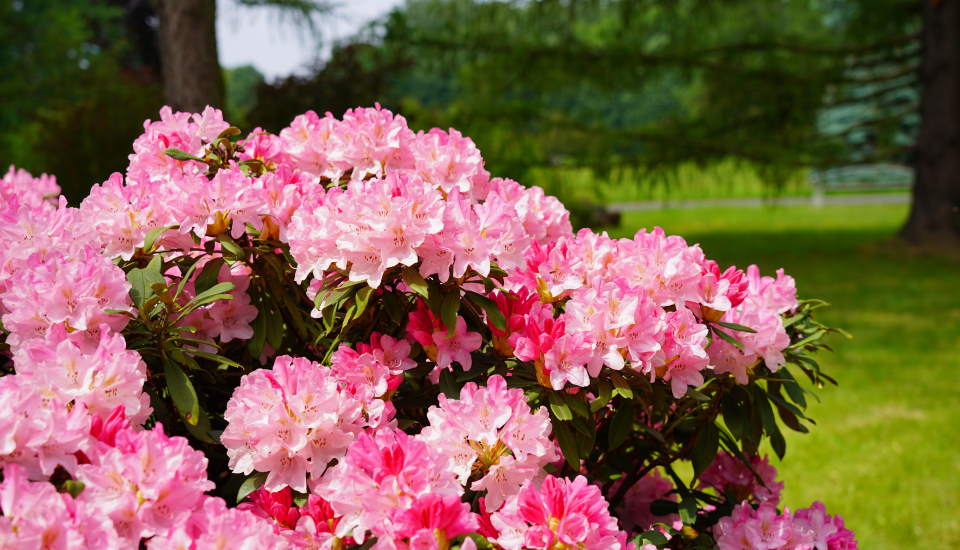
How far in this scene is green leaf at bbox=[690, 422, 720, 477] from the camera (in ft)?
5.65

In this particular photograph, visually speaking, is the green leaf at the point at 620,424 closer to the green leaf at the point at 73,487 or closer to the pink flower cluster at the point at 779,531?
the pink flower cluster at the point at 779,531

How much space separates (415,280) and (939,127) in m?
11.4

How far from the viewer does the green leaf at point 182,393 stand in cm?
142

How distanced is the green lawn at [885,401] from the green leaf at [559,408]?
2.48m

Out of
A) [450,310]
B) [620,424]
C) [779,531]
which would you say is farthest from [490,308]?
[779,531]

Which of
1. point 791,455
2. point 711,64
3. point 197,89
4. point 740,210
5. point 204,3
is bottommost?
point 740,210

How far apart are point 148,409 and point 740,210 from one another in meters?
22.4

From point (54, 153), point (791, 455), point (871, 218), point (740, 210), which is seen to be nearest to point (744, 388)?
point (791, 455)

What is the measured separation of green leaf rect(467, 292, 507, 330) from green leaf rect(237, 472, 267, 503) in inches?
18.3

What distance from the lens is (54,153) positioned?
7883 mm

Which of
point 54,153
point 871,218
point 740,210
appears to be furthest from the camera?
point 740,210

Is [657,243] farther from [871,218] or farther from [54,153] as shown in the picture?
[871,218]

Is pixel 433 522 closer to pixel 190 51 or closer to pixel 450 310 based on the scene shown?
pixel 450 310

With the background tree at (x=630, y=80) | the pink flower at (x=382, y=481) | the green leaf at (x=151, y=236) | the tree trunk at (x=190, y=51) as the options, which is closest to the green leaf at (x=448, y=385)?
the pink flower at (x=382, y=481)
